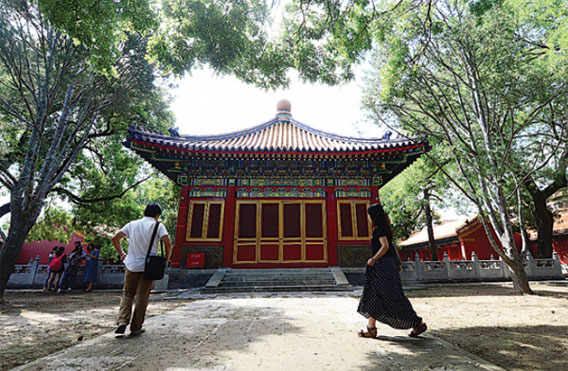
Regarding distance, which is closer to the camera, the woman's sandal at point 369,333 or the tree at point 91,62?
the woman's sandal at point 369,333

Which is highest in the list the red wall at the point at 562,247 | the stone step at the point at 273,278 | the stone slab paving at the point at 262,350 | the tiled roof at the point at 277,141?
the tiled roof at the point at 277,141

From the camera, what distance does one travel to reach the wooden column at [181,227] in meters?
10.3

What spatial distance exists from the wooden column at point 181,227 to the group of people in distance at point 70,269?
2.76m

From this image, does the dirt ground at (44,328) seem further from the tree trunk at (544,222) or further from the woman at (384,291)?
the tree trunk at (544,222)

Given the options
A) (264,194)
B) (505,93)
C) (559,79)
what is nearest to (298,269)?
(264,194)

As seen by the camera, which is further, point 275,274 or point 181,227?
point 181,227

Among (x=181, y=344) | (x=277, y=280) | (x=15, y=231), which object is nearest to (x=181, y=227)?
(x=277, y=280)

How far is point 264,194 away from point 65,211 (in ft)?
36.4

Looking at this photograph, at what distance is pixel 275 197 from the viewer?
36.8 ft

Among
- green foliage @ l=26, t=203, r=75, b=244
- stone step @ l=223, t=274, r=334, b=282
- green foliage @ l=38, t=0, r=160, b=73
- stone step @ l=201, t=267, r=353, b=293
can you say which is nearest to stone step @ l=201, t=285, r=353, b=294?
stone step @ l=201, t=267, r=353, b=293

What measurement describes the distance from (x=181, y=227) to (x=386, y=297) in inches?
348

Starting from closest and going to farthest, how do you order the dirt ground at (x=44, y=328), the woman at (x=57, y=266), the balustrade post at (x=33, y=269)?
the dirt ground at (x=44, y=328)
the woman at (x=57, y=266)
the balustrade post at (x=33, y=269)

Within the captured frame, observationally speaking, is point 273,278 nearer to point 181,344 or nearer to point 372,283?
point 372,283

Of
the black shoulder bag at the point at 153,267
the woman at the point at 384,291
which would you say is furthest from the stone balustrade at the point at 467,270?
the black shoulder bag at the point at 153,267
